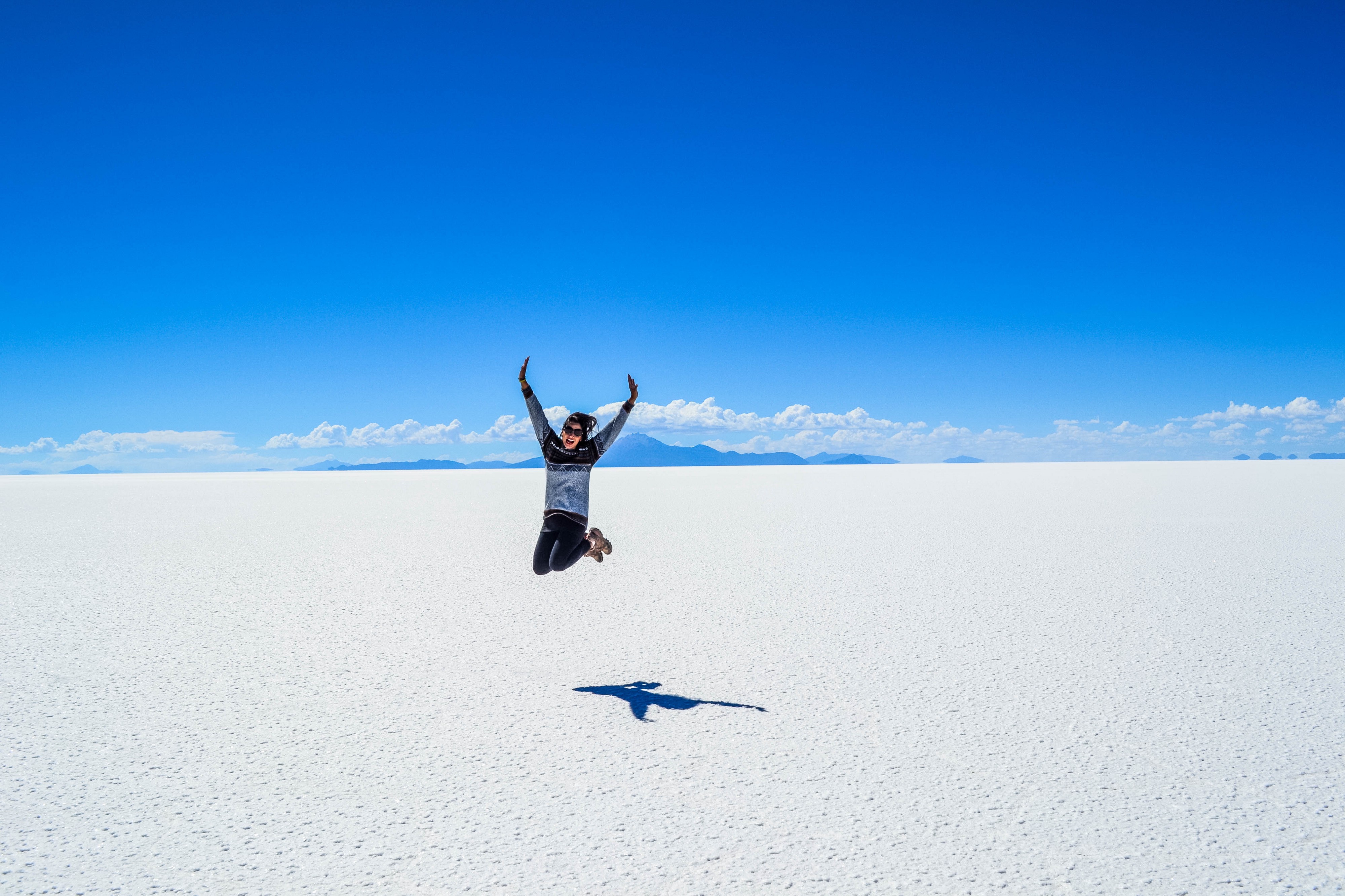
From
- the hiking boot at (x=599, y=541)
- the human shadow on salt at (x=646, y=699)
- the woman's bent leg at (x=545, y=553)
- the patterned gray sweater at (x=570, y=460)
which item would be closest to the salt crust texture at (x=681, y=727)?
the human shadow on salt at (x=646, y=699)

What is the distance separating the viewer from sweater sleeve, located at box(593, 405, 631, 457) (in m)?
5.64

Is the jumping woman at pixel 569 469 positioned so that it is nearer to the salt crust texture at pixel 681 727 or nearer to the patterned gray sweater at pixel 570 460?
→ the patterned gray sweater at pixel 570 460

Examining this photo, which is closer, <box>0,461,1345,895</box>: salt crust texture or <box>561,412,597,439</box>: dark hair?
<box>0,461,1345,895</box>: salt crust texture

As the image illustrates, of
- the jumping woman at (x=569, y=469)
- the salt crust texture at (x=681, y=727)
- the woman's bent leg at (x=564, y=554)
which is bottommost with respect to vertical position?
the salt crust texture at (x=681, y=727)

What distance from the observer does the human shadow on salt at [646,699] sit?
4.60 metres

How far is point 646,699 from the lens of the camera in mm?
4770

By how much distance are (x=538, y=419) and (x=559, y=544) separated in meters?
0.90

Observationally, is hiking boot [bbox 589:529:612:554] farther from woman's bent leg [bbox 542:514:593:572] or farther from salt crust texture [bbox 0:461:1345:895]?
salt crust texture [bbox 0:461:1345:895]

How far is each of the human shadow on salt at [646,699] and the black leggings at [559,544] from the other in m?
0.99

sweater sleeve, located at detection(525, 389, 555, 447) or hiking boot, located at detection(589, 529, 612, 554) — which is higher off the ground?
sweater sleeve, located at detection(525, 389, 555, 447)

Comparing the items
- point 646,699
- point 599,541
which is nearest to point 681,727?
point 646,699

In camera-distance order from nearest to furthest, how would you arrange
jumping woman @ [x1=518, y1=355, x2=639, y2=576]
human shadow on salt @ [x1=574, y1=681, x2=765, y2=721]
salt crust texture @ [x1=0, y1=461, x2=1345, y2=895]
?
salt crust texture @ [x1=0, y1=461, x2=1345, y2=895] < human shadow on salt @ [x1=574, y1=681, x2=765, y2=721] < jumping woman @ [x1=518, y1=355, x2=639, y2=576]

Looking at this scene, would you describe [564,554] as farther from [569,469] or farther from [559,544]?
[569,469]

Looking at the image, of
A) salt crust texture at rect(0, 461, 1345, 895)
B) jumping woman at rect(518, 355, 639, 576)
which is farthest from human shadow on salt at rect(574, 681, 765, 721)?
jumping woman at rect(518, 355, 639, 576)
